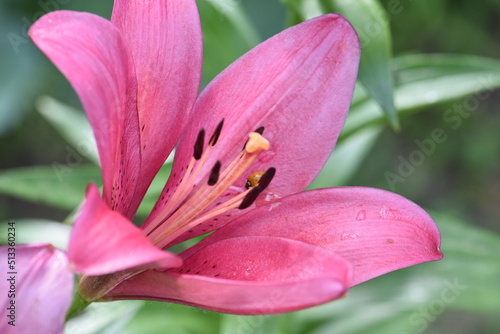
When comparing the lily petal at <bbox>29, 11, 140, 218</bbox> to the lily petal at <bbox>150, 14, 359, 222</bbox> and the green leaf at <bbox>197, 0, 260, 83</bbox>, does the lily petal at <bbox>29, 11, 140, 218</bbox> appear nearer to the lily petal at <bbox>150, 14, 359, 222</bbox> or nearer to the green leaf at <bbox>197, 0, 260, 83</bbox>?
the lily petal at <bbox>150, 14, 359, 222</bbox>

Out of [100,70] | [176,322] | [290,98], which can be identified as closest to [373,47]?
[290,98]

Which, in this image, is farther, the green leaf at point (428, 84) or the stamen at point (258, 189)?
the green leaf at point (428, 84)

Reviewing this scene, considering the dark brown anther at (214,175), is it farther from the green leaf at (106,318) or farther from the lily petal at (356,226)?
the green leaf at (106,318)

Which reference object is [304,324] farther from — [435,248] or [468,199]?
[468,199]

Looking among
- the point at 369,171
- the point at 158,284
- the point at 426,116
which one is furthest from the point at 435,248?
the point at 426,116

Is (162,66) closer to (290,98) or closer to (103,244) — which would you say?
(290,98)

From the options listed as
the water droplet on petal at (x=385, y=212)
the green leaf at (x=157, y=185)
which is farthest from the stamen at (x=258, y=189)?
the green leaf at (x=157, y=185)
